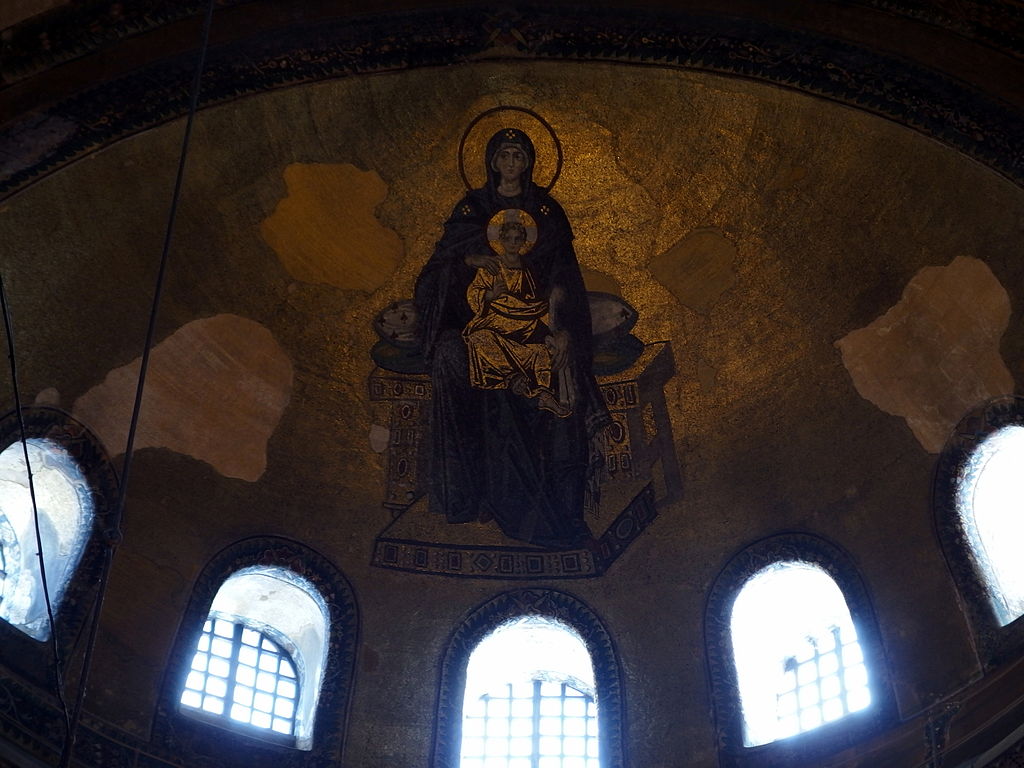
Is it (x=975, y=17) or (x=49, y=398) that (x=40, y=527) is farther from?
(x=975, y=17)

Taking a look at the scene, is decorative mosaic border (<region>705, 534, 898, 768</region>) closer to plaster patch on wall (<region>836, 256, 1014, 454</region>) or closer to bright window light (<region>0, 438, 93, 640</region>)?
plaster patch on wall (<region>836, 256, 1014, 454</region>)

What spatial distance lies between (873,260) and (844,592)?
267 cm

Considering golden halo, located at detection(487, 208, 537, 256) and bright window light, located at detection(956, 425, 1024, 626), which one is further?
golden halo, located at detection(487, 208, 537, 256)

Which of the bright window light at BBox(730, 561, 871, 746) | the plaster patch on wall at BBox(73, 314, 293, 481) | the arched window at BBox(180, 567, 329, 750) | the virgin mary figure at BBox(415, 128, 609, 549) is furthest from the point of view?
the virgin mary figure at BBox(415, 128, 609, 549)

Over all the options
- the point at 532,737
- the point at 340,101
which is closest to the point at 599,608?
the point at 532,737

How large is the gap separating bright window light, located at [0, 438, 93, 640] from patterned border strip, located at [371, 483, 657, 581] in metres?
2.47

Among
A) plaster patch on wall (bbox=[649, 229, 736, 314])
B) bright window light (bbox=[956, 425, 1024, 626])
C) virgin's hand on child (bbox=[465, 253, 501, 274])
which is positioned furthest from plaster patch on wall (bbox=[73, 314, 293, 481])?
bright window light (bbox=[956, 425, 1024, 626])

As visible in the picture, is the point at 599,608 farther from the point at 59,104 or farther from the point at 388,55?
the point at 59,104

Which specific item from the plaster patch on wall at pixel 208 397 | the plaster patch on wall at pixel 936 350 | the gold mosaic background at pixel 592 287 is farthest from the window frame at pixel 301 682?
the plaster patch on wall at pixel 936 350

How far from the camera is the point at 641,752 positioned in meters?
12.4

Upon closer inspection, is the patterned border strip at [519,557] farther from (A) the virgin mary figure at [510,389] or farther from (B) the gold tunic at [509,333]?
(B) the gold tunic at [509,333]

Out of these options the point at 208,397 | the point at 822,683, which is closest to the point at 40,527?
the point at 208,397

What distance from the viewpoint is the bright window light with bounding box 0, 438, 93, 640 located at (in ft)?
39.2

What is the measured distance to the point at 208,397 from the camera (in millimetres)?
13258
